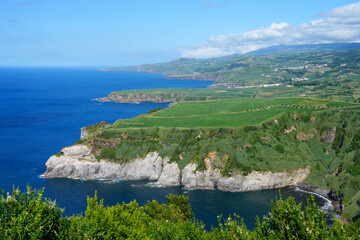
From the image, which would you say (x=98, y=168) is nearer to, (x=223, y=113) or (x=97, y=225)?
(x=223, y=113)

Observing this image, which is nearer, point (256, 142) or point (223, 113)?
point (256, 142)

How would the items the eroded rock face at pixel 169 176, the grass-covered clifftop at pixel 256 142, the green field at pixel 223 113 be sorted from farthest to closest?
the green field at pixel 223 113
the eroded rock face at pixel 169 176
the grass-covered clifftop at pixel 256 142

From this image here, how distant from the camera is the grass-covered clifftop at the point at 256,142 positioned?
97312mm

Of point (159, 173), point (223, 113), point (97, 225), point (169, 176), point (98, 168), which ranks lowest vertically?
point (169, 176)

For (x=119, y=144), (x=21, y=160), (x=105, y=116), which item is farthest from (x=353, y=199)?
(x=105, y=116)

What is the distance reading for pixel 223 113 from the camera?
457ft

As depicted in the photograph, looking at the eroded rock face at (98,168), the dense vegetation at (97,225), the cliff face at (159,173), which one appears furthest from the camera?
the eroded rock face at (98,168)

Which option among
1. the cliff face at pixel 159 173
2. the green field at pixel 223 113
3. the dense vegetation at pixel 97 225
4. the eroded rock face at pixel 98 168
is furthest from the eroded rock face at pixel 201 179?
the dense vegetation at pixel 97 225

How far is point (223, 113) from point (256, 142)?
34.7 metres

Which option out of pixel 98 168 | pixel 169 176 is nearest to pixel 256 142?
pixel 169 176

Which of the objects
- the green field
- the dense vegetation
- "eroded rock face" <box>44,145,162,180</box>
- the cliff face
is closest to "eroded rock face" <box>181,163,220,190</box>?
the cliff face

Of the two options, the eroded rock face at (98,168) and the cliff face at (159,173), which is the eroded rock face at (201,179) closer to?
the cliff face at (159,173)

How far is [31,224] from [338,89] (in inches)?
8203

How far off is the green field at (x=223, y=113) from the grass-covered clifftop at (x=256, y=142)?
0.45 m
